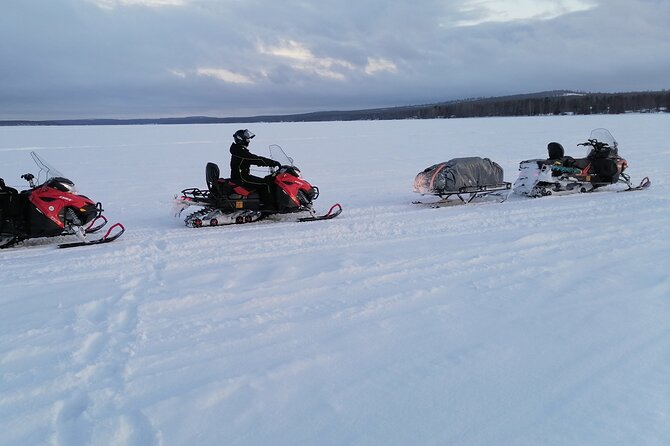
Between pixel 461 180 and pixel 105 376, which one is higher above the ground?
pixel 461 180

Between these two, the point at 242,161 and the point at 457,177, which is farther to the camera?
the point at 457,177

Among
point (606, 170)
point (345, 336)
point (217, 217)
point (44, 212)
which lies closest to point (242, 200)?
point (217, 217)

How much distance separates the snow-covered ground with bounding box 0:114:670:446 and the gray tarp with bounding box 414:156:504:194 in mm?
1727

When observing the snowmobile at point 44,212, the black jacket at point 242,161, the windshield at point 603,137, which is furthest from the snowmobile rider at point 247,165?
the windshield at point 603,137

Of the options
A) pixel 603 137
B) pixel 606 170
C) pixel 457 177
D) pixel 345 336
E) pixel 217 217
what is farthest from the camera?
pixel 603 137

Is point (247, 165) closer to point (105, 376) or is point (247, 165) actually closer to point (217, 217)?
point (217, 217)

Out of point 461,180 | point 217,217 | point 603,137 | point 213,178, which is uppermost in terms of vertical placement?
point 603,137

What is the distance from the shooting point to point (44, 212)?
5797mm

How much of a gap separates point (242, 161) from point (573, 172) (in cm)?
604

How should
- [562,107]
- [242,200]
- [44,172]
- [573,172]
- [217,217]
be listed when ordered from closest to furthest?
[44,172] → [217,217] → [242,200] → [573,172] → [562,107]

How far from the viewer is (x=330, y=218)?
24.3 ft

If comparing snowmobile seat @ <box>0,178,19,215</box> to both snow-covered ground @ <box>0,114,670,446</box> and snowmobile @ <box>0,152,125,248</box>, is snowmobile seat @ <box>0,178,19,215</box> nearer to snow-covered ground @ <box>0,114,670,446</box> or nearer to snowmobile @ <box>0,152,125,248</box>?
snowmobile @ <box>0,152,125,248</box>

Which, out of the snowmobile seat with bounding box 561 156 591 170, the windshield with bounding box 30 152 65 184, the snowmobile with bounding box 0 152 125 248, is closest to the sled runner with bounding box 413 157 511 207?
the snowmobile seat with bounding box 561 156 591 170

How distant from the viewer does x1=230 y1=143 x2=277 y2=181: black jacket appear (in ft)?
23.4
